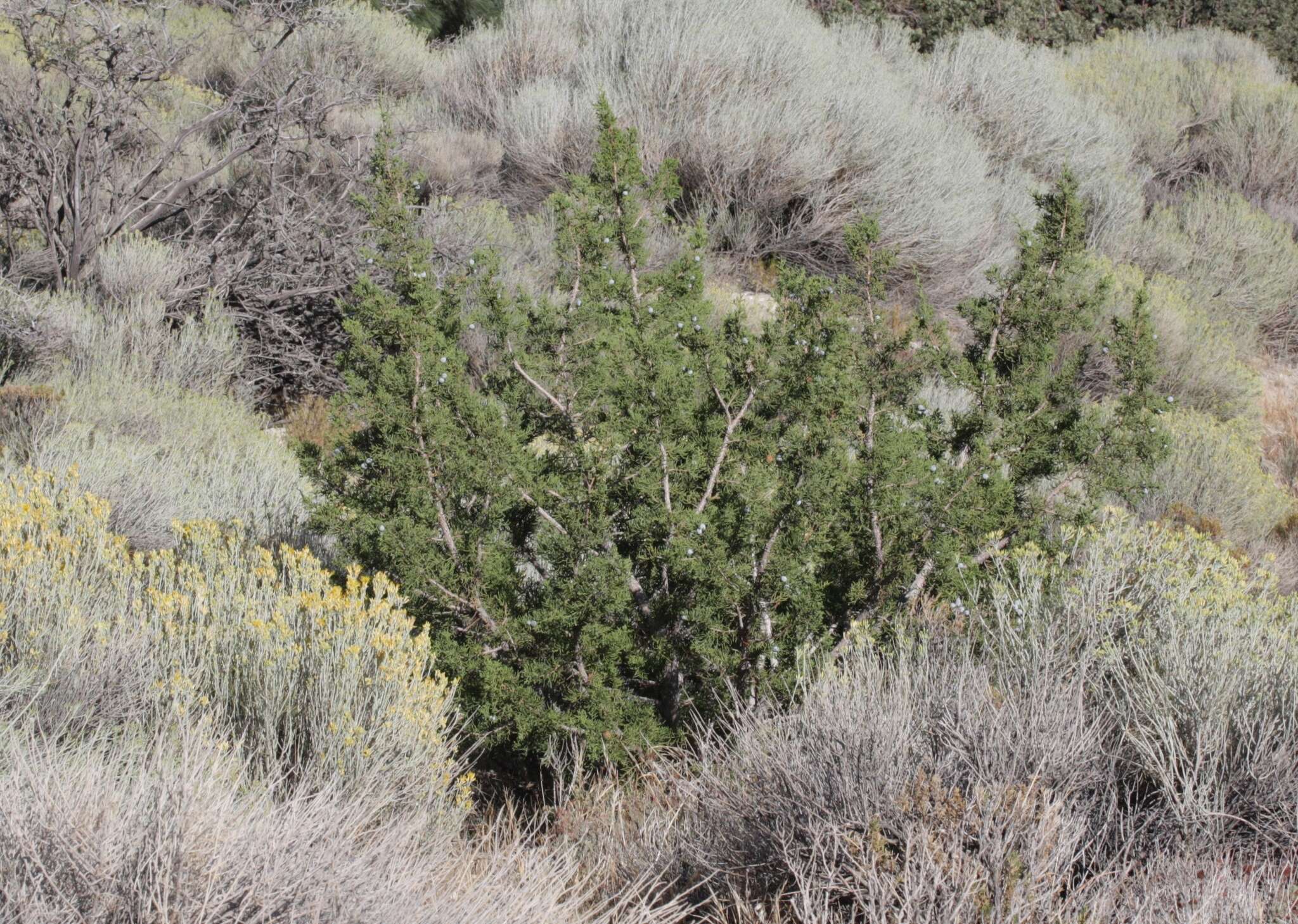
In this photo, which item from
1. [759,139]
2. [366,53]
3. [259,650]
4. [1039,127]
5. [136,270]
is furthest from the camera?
[1039,127]

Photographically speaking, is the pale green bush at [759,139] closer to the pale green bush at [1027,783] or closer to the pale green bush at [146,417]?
the pale green bush at [146,417]

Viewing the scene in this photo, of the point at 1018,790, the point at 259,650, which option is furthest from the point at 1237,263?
the point at 259,650

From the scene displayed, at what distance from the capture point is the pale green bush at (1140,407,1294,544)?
7188 millimetres

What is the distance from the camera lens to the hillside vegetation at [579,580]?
2496mm

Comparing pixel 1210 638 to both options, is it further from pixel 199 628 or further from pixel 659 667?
pixel 199 628

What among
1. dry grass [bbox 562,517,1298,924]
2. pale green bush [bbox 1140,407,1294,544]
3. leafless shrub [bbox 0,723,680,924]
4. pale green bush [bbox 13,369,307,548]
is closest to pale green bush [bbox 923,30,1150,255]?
pale green bush [bbox 1140,407,1294,544]

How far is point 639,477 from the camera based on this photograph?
399 cm

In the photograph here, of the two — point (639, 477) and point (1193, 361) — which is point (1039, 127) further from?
point (639, 477)

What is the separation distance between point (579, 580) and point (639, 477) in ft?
1.46

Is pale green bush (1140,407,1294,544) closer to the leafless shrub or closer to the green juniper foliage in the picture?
the green juniper foliage

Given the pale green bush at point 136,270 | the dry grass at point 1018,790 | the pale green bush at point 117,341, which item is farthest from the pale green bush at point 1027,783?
the pale green bush at point 136,270

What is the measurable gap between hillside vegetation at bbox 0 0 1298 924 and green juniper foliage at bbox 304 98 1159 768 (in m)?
0.02

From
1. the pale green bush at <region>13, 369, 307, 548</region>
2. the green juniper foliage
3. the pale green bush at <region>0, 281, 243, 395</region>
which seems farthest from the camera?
the pale green bush at <region>0, 281, 243, 395</region>

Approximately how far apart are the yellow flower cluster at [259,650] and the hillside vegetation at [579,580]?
19 mm
